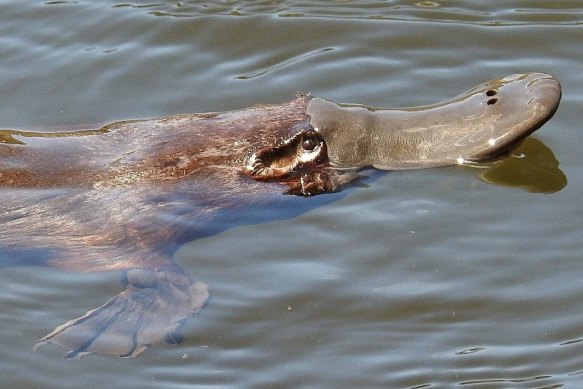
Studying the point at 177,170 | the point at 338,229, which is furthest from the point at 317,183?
the point at 177,170

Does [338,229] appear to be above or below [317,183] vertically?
below

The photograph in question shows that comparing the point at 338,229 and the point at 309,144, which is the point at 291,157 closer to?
the point at 309,144

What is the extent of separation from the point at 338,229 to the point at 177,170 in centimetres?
92

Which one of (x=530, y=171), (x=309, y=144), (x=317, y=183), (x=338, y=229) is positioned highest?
(x=309, y=144)

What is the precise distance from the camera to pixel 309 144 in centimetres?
675

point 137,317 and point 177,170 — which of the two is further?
point 177,170

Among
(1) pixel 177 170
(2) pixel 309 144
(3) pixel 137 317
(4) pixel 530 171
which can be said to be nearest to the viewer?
(3) pixel 137 317

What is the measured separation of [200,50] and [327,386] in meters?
3.67

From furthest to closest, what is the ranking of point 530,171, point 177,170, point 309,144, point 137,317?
point 530,171 < point 309,144 < point 177,170 < point 137,317

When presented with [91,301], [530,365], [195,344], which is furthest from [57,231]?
[530,365]

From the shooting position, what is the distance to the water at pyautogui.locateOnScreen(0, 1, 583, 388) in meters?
5.89

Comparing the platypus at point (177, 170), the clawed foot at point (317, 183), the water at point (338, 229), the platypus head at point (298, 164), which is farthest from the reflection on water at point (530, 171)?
the platypus head at point (298, 164)

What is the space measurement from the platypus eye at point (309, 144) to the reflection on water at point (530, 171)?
1012mm

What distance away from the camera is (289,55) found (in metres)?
8.63
